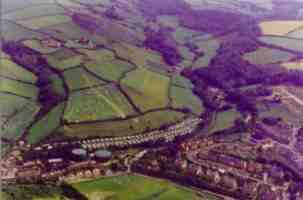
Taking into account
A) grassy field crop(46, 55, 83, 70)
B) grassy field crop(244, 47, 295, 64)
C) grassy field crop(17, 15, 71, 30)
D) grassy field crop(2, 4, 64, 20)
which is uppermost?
grassy field crop(2, 4, 64, 20)

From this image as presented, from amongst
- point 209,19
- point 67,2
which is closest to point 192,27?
point 209,19

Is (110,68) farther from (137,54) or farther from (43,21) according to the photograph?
(43,21)

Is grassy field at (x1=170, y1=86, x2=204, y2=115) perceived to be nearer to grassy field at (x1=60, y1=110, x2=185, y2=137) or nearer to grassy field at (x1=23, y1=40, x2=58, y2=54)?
grassy field at (x1=60, y1=110, x2=185, y2=137)

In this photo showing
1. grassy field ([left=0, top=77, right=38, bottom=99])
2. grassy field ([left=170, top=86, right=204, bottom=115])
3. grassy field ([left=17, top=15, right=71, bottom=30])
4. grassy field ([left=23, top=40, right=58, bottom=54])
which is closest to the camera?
grassy field ([left=0, top=77, right=38, bottom=99])

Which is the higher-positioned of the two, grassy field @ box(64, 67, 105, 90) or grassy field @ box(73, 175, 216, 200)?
grassy field @ box(64, 67, 105, 90)

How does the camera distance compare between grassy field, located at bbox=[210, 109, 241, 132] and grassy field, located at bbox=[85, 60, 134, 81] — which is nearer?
grassy field, located at bbox=[210, 109, 241, 132]

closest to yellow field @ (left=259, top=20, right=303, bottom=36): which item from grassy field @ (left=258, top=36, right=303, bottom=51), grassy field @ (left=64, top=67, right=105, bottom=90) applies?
grassy field @ (left=258, top=36, right=303, bottom=51)

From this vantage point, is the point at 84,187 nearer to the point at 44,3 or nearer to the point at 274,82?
the point at 274,82

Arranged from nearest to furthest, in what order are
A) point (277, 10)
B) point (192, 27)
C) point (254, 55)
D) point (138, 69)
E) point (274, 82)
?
1. point (138, 69)
2. point (274, 82)
3. point (254, 55)
4. point (192, 27)
5. point (277, 10)
